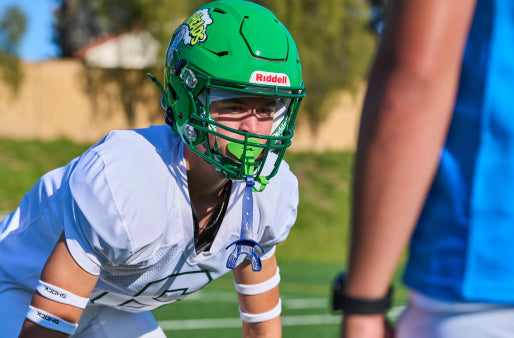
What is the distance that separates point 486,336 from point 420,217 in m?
0.18

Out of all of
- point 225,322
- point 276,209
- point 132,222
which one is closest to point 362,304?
point 132,222

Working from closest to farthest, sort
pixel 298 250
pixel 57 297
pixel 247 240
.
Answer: pixel 57 297 < pixel 247 240 < pixel 298 250

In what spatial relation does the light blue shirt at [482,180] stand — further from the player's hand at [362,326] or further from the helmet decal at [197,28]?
the helmet decal at [197,28]

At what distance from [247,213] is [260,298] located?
429 millimetres

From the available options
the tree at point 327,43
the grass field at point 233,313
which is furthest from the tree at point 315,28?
the grass field at point 233,313

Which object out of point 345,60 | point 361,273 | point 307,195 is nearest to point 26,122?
point 307,195

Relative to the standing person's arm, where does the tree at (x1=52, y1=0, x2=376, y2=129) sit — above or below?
below

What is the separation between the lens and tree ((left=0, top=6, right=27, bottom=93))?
46.8 feet

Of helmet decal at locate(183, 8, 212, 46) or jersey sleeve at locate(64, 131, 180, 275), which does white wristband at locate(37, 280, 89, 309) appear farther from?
helmet decal at locate(183, 8, 212, 46)

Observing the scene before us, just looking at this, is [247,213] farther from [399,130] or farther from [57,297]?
[399,130]

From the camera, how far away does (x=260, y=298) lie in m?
2.24

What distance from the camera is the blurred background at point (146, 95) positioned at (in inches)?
497

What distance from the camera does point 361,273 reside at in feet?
3.06

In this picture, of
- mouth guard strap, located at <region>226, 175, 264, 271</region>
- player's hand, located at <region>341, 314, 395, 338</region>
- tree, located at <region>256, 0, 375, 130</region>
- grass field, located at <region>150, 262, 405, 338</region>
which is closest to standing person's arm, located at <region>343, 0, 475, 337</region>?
player's hand, located at <region>341, 314, 395, 338</region>
